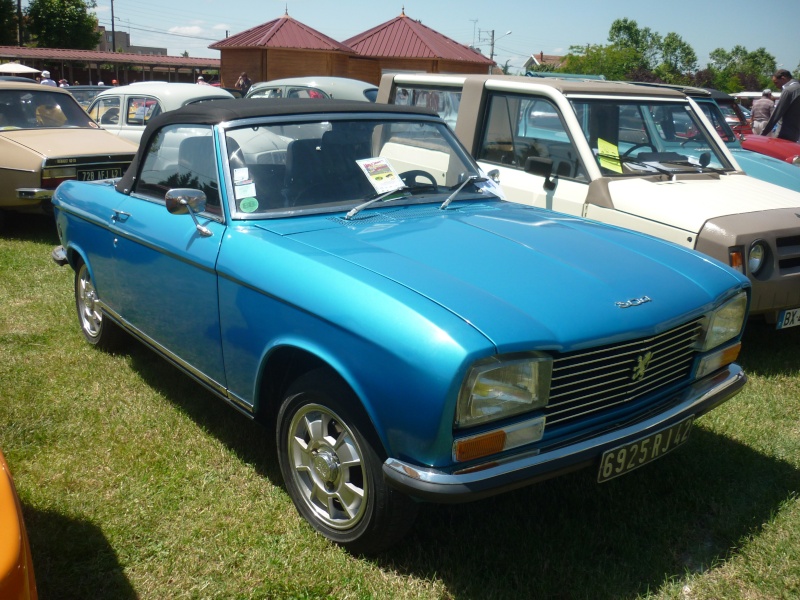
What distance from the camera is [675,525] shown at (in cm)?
315

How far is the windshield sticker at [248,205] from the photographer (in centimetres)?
332

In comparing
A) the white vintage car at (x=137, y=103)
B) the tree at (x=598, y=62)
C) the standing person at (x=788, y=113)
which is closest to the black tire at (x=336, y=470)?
the white vintage car at (x=137, y=103)

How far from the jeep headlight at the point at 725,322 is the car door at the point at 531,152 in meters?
2.03

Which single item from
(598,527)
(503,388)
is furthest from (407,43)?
(503,388)

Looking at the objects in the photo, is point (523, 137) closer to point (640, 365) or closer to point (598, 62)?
point (640, 365)

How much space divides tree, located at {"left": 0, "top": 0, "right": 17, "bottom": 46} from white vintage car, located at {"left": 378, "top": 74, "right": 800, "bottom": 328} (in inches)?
1894

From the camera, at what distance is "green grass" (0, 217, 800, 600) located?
9.07 feet

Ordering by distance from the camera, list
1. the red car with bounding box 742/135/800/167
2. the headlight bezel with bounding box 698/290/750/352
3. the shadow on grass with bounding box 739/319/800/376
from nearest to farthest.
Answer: the headlight bezel with bounding box 698/290/750/352 → the shadow on grass with bounding box 739/319/800/376 → the red car with bounding box 742/135/800/167

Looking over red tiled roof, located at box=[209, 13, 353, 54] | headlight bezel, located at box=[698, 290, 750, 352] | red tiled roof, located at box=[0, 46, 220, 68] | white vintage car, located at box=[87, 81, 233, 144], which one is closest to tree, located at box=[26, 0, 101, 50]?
red tiled roof, located at box=[0, 46, 220, 68]

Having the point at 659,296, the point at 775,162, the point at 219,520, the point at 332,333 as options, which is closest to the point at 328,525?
the point at 219,520

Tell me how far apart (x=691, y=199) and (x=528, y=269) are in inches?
101

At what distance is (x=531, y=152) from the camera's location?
5.73 m

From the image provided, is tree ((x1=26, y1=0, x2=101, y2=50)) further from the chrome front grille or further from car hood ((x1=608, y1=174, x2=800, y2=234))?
the chrome front grille

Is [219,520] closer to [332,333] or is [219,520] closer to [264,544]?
[264,544]
